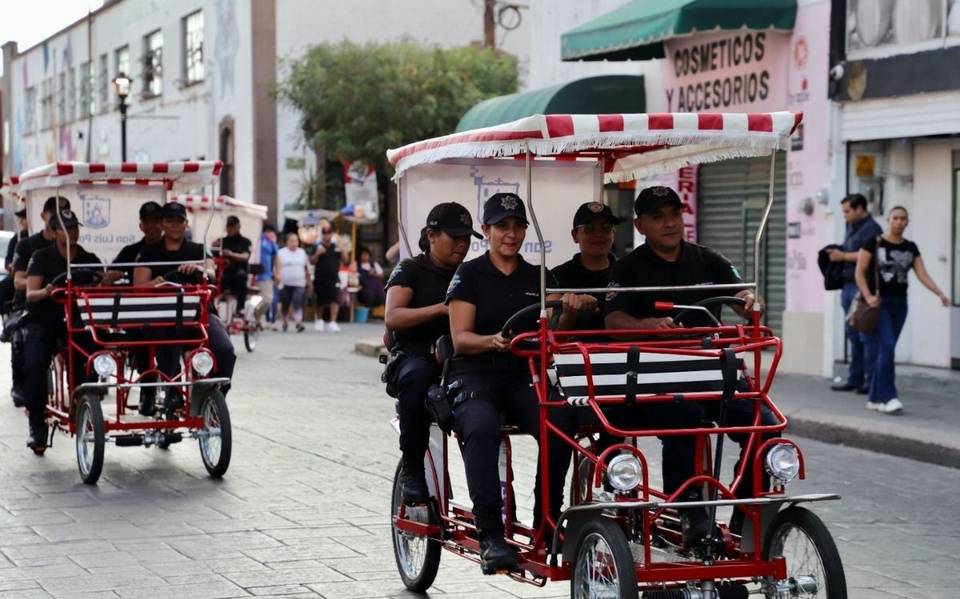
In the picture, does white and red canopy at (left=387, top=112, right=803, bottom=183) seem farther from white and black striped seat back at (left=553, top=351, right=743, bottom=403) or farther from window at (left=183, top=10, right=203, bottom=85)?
window at (left=183, top=10, right=203, bottom=85)

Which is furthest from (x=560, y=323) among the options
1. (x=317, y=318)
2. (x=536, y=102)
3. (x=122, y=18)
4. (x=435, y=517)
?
(x=122, y=18)

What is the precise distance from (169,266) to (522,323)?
6.11 meters

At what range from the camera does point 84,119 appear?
53062mm

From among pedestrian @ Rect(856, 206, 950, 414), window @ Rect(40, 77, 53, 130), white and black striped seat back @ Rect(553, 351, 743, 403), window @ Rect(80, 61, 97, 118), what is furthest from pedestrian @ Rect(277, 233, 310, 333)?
window @ Rect(40, 77, 53, 130)

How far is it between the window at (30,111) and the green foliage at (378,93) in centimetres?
2591

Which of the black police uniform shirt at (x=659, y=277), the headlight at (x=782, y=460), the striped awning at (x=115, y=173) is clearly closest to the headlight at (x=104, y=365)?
the striped awning at (x=115, y=173)

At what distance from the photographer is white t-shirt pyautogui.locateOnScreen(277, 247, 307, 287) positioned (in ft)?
95.6

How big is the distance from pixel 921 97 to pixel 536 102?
6.20 metres

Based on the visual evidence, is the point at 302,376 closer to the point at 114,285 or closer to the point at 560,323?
the point at 114,285

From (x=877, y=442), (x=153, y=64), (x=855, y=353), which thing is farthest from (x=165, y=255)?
(x=153, y=64)

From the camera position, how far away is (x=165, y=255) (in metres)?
12.2

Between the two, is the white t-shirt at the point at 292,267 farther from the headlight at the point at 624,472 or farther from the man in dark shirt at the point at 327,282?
the headlight at the point at 624,472

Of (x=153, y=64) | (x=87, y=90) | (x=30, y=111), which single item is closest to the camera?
(x=153, y=64)

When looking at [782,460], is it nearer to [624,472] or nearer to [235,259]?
[624,472]
